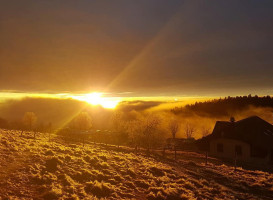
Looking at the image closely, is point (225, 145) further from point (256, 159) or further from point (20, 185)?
point (20, 185)

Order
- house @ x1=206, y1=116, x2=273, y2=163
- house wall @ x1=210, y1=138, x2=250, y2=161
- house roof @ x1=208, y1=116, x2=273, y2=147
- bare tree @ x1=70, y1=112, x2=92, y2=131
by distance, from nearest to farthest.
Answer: house @ x1=206, y1=116, x2=273, y2=163 < house wall @ x1=210, y1=138, x2=250, y2=161 < house roof @ x1=208, y1=116, x2=273, y2=147 < bare tree @ x1=70, y1=112, x2=92, y2=131

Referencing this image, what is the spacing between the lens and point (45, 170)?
1789 cm

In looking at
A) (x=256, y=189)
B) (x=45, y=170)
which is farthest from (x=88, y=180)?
(x=256, y=189)

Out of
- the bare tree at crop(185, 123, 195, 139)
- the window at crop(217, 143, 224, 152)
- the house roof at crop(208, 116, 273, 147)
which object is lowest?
the bare tree at crop(185, 123, 195, 139)

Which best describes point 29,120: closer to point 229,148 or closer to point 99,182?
point 229,148

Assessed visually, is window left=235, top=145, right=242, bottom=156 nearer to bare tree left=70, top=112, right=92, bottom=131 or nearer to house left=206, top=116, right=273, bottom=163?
house left=206, top=116, right=273, bottom=163

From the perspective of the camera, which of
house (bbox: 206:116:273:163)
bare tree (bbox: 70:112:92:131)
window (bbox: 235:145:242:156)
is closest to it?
house (bbox: 206:116:273:163)

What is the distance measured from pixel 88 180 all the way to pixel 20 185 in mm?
5281

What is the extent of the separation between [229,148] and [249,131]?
6.21 metres

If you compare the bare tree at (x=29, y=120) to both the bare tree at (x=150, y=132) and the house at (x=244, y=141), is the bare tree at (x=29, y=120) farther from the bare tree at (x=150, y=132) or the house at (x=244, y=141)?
the house at (x=244, y=141)

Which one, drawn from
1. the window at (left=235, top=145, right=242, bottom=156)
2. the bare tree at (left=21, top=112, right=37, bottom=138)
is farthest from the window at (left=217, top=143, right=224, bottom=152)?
the bare tree at (left=21, top=112, right=37, bottom=138)

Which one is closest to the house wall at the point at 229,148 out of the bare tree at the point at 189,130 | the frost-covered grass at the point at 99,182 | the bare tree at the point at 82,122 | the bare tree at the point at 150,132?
the bare tree at the point at 150,132

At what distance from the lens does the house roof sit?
49.2 m

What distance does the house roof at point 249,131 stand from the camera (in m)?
49.2
